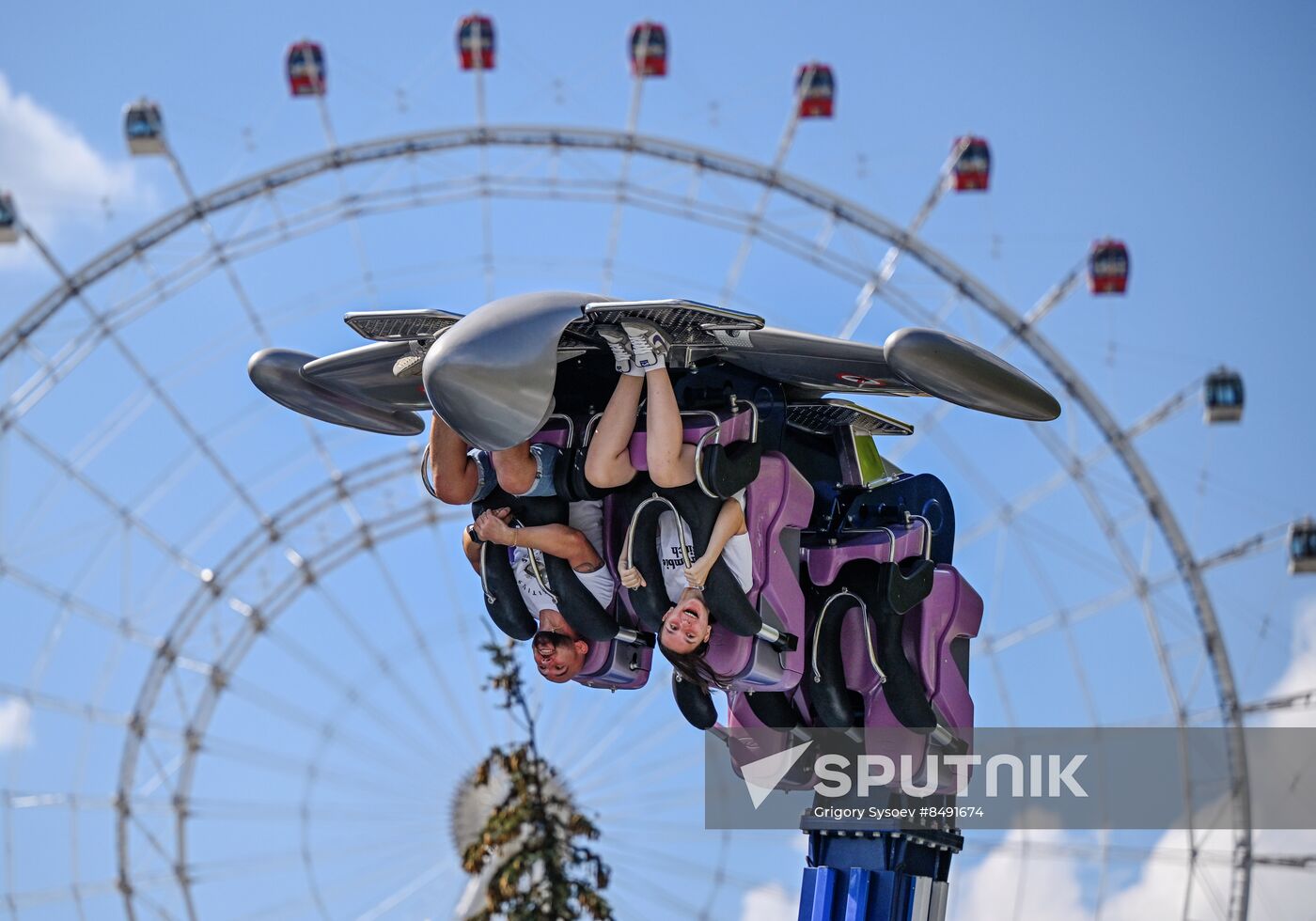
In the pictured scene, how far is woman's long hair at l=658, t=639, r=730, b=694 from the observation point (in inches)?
533

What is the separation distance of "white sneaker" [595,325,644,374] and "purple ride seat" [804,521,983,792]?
2334 millimetres

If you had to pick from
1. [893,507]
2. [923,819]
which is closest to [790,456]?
[893,507]

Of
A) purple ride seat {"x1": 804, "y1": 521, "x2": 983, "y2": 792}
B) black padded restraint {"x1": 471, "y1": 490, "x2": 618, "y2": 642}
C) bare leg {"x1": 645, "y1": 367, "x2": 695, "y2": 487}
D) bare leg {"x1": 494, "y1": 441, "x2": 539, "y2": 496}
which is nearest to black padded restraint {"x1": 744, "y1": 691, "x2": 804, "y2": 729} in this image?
purple ride seat {"x1": 804, "y1": 521, "x2": 983, "y2": 792}

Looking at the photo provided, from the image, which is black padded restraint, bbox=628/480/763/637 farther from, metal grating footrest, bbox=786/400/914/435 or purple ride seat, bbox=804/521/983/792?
metal grating footrest, bbox=786/400/914/435

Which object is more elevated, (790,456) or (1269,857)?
(1269,857)

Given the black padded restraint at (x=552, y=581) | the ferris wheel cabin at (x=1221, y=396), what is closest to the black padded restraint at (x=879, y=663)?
the black padded restraint at (x=552, y=581)

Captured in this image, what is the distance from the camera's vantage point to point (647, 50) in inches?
1283

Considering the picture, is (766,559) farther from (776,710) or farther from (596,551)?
(776,710)

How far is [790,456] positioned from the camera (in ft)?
49.5

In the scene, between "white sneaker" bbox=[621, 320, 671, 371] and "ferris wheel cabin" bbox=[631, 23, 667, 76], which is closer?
"white sneaker" bbox=[621, 320, 671, 371]

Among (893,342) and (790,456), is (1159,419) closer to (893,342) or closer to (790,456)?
(790,456)

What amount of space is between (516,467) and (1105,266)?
2183cm

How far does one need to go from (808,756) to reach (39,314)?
22985 millimetres

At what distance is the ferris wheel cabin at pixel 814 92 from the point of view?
32.8 m
